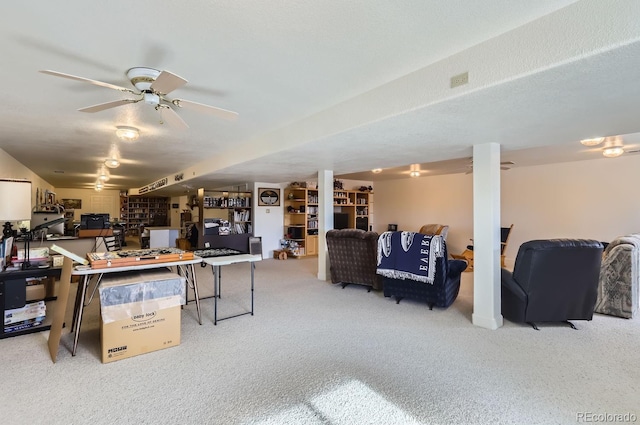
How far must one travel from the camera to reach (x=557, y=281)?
3250 millimetres

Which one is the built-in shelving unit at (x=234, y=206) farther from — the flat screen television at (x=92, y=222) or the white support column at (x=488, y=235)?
the white support column at (x=488, y=235)

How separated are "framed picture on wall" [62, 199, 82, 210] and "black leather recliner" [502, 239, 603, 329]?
598 inches

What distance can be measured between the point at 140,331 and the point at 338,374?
1.75m

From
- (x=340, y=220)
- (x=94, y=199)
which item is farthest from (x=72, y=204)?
(x=340, y=220)

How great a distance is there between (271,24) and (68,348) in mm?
3222

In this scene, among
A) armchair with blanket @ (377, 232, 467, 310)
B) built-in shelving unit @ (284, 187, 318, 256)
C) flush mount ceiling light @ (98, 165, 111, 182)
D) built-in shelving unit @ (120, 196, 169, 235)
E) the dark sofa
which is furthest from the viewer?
built-in shelving unit @ (120, 196, 169, 235)

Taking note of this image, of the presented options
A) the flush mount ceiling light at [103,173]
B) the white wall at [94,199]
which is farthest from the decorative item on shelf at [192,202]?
the white wall at [94,199]

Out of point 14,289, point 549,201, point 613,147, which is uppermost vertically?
point 613,147

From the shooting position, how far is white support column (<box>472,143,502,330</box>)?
3.38 metres

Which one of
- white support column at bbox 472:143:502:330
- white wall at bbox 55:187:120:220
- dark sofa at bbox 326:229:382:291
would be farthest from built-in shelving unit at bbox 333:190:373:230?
white wall at bbox 55:187:120:220

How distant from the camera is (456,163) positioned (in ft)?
20.4

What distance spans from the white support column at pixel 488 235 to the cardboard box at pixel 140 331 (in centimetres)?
317

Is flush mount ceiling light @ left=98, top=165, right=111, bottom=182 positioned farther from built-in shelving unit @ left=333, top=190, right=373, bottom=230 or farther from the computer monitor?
built-in shelving unit @ left=333, top=190, right=373, bottom=230

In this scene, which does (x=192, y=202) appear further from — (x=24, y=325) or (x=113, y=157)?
(x=24, y=325)
